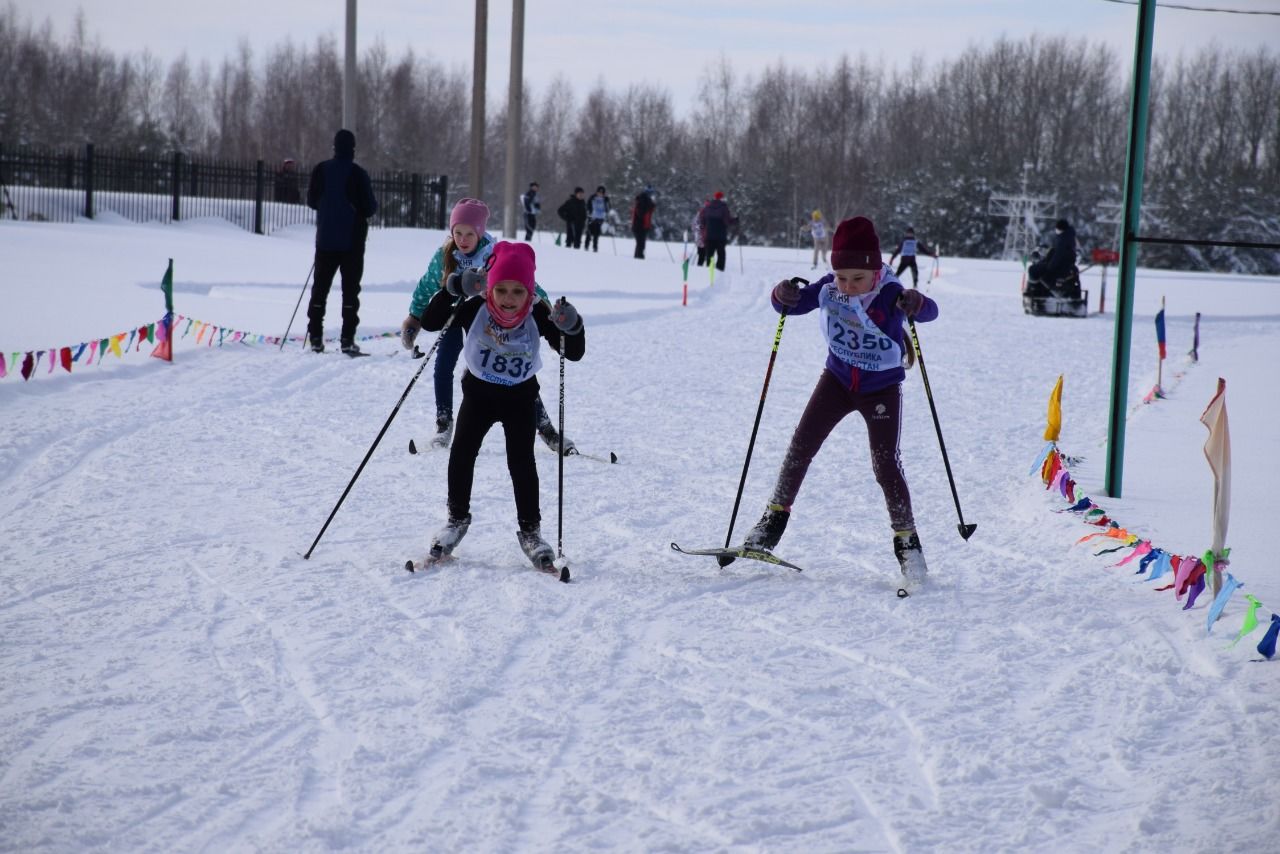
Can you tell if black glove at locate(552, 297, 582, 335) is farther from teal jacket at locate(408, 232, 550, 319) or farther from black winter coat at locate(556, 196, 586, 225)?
black winter coat at locate(556, 196, 586, 225)

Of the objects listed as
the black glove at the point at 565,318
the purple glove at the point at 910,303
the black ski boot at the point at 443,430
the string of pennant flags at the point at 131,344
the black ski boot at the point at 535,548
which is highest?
the purple glove at the point at 910,303

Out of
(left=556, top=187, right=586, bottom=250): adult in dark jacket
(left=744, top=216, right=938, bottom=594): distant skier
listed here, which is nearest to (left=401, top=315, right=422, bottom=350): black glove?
(left=744, top=216, right=938, bottom=594): distant skier

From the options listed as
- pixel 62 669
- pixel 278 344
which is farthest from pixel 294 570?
pixel 278 344

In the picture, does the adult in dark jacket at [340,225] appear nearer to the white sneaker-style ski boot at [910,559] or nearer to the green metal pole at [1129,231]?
the green metal pole at [1129,231]

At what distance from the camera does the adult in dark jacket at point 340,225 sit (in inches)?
465

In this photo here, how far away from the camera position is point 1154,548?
5.80 m

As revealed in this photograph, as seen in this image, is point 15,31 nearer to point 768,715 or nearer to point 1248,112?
point 1248,112

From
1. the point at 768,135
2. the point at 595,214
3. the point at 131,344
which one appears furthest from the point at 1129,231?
the point at 768,135

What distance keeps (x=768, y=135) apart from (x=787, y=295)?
6544 cm

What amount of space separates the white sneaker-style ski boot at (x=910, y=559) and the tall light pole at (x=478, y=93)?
20.1m

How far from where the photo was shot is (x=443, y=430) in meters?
8.13

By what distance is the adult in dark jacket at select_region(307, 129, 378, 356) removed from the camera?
11.8 meters

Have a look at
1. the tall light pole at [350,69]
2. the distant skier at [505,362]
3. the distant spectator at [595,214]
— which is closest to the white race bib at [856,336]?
the distant skier at [505,362]

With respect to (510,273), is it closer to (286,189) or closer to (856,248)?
(856,248)
